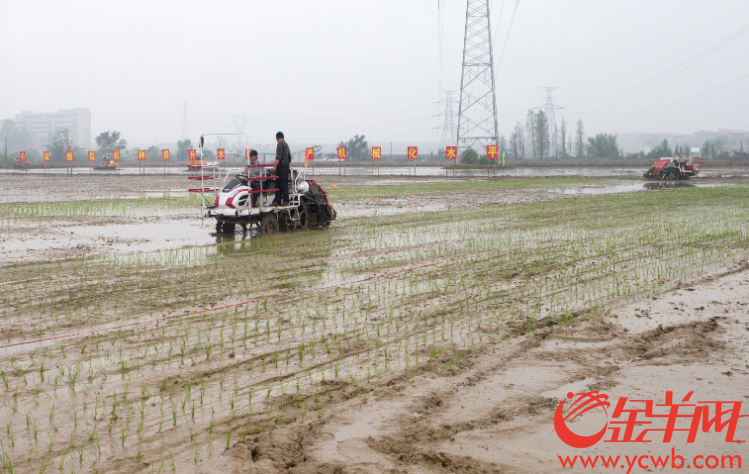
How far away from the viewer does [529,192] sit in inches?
1073

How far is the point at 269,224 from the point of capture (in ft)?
44.5

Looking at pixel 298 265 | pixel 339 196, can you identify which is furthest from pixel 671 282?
pixel 339 196

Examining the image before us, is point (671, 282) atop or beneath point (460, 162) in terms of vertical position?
beneath

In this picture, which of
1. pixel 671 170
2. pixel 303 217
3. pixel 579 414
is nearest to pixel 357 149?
pixel 671 170

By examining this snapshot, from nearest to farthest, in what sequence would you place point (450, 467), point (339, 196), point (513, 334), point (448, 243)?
point (450, 467), point (513, 334), point (448, 243), point (339, 196)

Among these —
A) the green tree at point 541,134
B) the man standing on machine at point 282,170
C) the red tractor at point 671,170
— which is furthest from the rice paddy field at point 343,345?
the green tree at point 541,134

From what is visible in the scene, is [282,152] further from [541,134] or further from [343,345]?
[541,134]

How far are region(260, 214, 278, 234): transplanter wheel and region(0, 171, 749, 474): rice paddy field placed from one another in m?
0.97

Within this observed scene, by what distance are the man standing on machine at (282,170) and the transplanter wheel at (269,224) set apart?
1.14ft

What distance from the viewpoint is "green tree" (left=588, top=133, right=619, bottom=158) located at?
269 feet

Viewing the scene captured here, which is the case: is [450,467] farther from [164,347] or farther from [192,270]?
[192,270]

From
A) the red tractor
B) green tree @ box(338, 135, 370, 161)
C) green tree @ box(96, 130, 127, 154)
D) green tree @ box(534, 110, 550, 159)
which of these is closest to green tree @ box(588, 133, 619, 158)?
green tree @ box(534, 110, 550, 159)

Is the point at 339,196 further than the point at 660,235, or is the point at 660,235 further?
the point at 339,196

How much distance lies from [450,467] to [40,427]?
2632 mm
